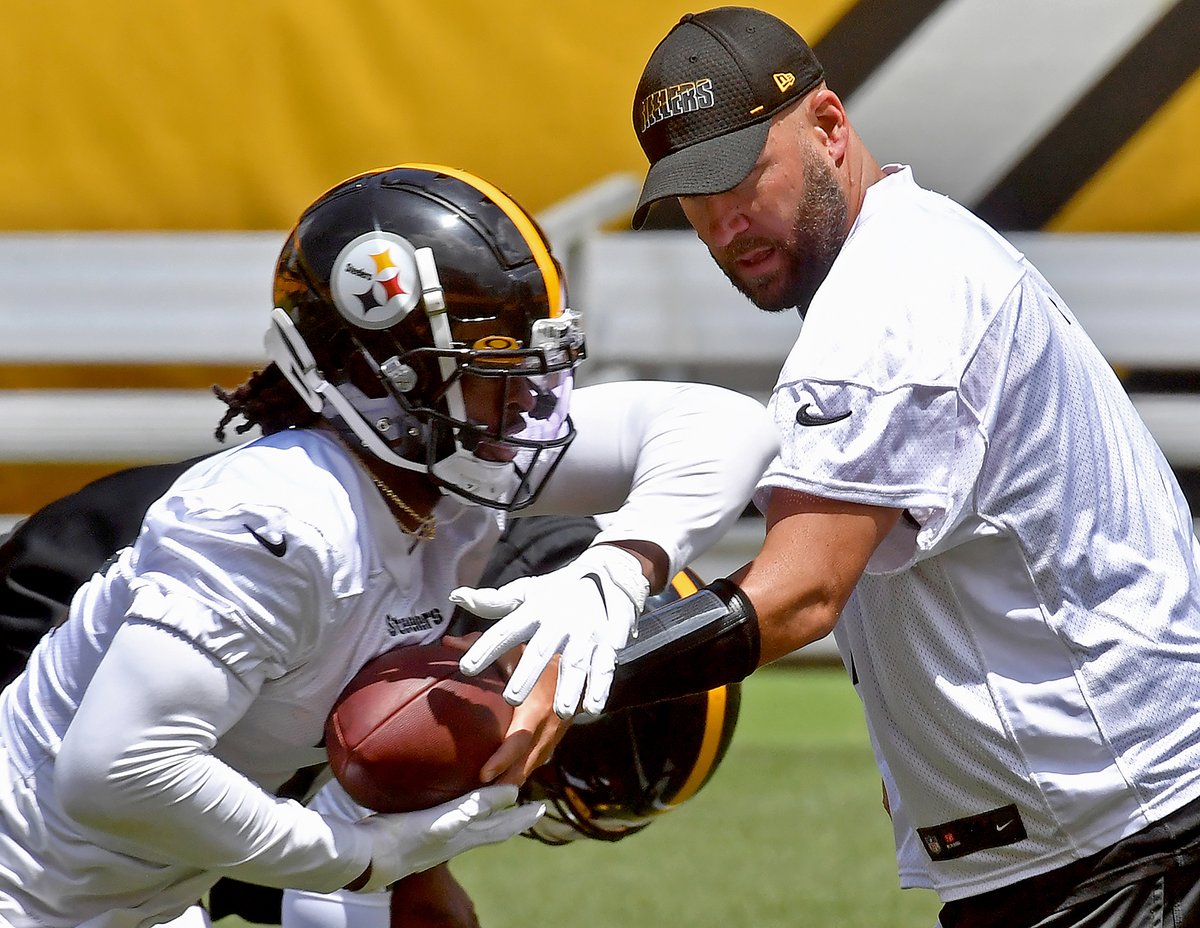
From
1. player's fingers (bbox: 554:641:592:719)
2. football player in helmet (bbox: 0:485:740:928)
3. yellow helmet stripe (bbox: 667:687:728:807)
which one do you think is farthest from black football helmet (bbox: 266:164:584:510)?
yellow helmet stripe (bbox: 667:687:728:807)

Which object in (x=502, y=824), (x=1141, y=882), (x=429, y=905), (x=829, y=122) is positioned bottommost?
(x=429, y=905)

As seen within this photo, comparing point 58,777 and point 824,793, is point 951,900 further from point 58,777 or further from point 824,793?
point 824,793

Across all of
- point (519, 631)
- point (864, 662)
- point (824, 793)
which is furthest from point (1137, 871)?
point (824, 793)

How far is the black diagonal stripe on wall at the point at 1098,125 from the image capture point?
5.55 meters

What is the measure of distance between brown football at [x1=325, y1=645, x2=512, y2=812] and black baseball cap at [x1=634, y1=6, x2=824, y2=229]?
0.67m

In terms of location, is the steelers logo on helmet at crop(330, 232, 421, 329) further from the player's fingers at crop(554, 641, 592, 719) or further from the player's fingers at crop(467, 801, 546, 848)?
the player's fingers at crop(467, 801, 546, 848)

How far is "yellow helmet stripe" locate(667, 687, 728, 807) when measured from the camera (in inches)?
115

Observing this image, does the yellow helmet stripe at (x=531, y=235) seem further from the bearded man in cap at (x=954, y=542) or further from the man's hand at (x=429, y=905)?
the man's hand at (x=429, y=905)

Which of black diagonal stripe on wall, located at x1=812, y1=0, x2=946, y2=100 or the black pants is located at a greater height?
black diagonal stripe on wall, located at x1=812, y1=0, x2=946, y2=100

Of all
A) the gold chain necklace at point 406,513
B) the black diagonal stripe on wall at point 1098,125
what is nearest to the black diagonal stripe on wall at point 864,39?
the black diagonal stripe on wall at point 1098,125

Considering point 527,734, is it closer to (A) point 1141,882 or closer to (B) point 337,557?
(B) point 337,557

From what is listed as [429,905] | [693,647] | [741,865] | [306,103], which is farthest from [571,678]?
[306,103]

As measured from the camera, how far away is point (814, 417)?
1918mm

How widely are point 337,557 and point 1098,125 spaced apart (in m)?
4.40
